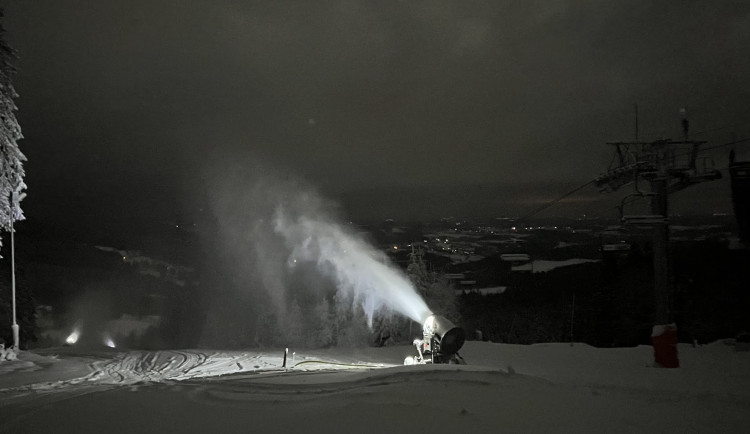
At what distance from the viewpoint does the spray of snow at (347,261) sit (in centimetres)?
4181

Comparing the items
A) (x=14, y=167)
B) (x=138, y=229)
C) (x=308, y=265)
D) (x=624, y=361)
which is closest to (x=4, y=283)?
(x=14, y=167)

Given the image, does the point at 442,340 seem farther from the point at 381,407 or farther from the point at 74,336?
the point at 74,336

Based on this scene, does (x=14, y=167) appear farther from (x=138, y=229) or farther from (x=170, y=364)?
(x=138, y=229)

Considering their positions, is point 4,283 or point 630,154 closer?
point 630,154

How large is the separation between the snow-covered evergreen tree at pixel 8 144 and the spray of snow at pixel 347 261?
2321 centimetres

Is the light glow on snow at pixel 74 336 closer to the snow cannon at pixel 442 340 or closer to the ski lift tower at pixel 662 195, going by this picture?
the snow cannon at pixel 442 340

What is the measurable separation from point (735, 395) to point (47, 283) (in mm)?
75538

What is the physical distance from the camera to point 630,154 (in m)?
18.4

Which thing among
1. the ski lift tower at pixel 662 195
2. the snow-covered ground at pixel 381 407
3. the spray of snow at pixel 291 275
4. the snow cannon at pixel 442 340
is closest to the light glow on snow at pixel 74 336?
the spray of snow at pixel 291 275

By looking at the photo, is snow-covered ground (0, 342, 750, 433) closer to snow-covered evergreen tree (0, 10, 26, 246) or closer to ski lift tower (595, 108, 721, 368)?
ski lift tower (595, 108, 721, 368)

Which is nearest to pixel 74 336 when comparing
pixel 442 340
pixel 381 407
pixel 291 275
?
pixel 291 275

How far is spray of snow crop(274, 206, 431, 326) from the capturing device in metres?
41.8

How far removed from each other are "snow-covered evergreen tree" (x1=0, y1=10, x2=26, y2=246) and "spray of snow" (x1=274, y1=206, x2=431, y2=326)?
23.2 meters

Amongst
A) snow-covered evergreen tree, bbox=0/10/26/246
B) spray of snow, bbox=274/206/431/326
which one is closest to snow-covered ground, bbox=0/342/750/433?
snow-covered evergreen tree, bbox=0/10/26/246
